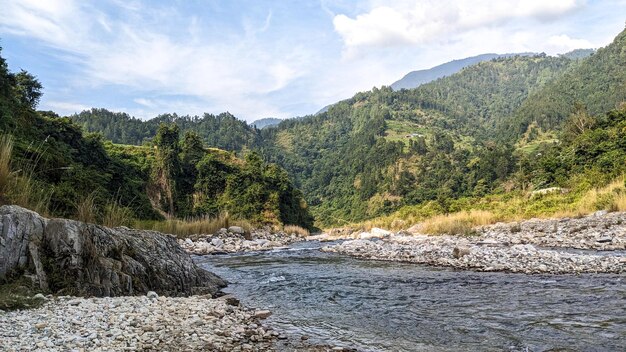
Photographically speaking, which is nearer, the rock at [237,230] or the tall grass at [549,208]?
the tall grass at [549,208]

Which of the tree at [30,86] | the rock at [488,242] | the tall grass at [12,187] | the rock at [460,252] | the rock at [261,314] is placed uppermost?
the tree at [30,86]

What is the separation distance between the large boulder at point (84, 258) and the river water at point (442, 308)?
183 centimetres

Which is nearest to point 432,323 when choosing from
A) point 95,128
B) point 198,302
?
point 198,302

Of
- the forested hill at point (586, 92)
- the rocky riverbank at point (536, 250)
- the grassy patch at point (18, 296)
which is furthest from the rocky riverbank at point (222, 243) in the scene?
the forested hill at point (586, 92)

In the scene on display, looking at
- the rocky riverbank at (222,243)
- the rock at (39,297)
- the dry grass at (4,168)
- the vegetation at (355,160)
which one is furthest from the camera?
the vegetation at (355,160)

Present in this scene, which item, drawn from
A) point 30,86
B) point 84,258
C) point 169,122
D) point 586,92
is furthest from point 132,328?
point 586,92

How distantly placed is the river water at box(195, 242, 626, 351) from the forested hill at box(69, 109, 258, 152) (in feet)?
331

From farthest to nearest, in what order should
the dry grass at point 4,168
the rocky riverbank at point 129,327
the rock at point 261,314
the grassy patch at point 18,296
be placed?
the rock at point 261,314 → the dry grass at point 4,168 → the grassy patch at point 18,296 → the rocky riverbank at point 129,327

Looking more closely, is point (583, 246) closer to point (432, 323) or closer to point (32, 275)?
point (432, 323)

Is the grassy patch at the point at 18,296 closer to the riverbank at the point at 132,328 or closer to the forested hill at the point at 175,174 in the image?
the riverbank at the point at 132,328

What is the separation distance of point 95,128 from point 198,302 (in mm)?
123528

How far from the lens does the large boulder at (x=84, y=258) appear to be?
5953 millimetres

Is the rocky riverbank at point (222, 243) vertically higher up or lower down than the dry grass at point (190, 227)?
lower down

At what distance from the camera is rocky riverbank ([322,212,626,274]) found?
1066cm
